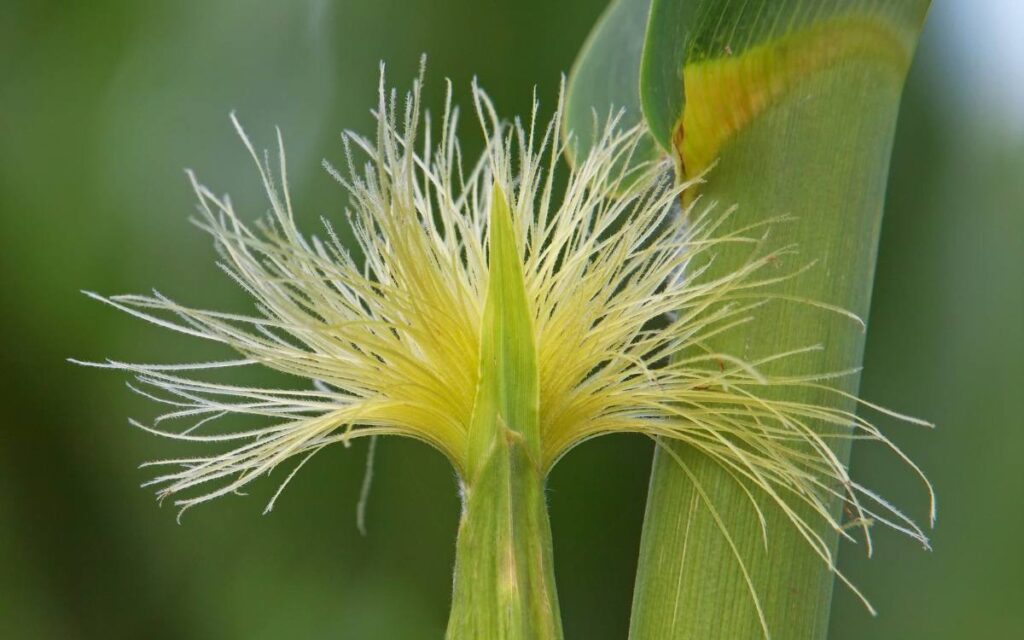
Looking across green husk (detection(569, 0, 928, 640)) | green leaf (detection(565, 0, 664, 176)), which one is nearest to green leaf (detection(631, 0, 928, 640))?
green husk (detection(569, 0, 928, 640))

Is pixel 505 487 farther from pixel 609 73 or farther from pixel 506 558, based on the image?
pixel 609 73

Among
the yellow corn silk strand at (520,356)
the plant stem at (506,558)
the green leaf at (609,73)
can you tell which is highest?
the green leaf at (609,73)

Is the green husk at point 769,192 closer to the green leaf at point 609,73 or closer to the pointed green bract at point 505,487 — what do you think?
the pointed green bract at point 505,487

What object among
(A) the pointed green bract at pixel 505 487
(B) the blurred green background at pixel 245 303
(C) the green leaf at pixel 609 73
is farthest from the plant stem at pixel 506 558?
(B) the blurred green background at pixel 245 303

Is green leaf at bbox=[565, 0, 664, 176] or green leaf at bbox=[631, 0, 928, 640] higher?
green leaf at bbox=[565, 0, 664, 176]

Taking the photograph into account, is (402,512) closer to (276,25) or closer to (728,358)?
(276,25)

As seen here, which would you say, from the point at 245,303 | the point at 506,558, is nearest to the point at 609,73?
the point at 506,558

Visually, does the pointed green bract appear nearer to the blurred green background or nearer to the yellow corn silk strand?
the yellow corn silk strand
